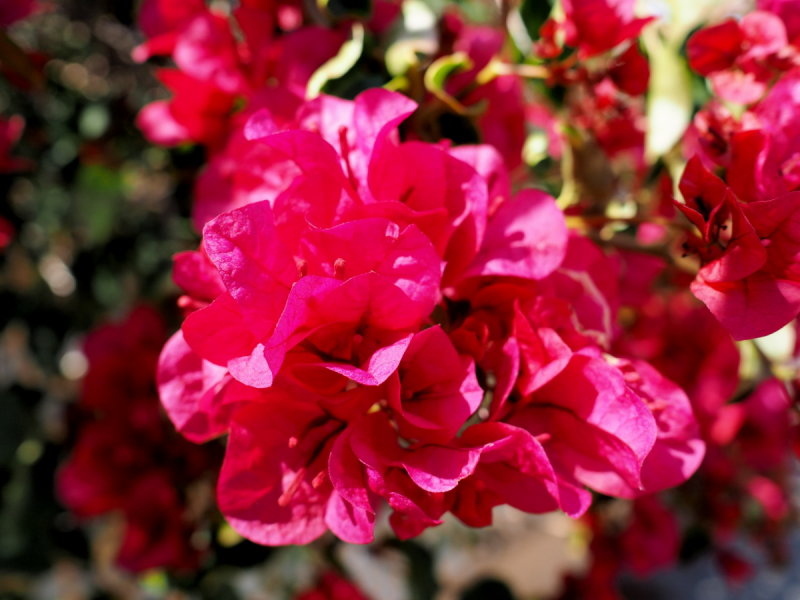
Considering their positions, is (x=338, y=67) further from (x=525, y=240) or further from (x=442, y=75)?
(x=525, y=240)

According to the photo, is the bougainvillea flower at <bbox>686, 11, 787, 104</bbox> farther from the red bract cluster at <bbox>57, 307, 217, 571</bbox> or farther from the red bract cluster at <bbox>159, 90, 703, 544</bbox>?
the red bract cluster at <bbox>57, 307, 217, 571</bbox>

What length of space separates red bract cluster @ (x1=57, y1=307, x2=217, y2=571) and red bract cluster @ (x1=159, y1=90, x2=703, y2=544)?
0.35 meters

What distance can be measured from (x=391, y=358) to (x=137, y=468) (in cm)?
49

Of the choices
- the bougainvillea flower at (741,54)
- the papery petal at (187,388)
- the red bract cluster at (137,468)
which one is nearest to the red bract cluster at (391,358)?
the papery petal at (187,388)

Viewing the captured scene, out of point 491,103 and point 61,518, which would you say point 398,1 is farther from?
point 61,518

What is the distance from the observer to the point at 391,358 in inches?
12.5

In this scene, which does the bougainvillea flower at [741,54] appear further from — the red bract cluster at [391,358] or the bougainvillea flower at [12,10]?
the bougainvillea flower at [12,10]

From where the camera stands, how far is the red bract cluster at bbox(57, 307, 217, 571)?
0.68 m

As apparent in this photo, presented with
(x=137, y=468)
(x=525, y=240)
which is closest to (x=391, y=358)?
(x=525, y=240)

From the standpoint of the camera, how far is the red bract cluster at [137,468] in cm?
68

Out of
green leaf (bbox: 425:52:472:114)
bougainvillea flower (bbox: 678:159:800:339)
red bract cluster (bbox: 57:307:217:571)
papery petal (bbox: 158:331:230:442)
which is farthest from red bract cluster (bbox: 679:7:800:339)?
red bract cluster (bbox: 57:307:217:571)

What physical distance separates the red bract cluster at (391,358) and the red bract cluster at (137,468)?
1.14 feet

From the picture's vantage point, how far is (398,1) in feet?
2.18

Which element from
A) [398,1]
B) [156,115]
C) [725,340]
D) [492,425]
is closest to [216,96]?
[156,115]
